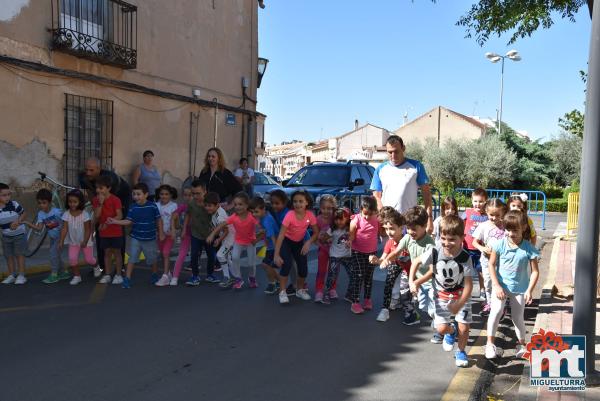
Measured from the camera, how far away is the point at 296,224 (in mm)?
6391

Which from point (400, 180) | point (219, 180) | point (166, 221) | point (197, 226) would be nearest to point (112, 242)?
point (166, 221)

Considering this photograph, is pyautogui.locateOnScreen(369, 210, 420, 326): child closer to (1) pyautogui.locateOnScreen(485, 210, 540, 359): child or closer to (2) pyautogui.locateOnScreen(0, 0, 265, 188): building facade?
(1) pyautogui.locateOnScreen(485, 210, 540, 359): child

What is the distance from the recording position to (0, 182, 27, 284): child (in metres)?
6.88

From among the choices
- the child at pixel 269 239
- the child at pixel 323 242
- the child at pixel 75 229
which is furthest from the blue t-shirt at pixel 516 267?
the child at pixel 75 229

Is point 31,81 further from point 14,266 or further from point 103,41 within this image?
point 14,266

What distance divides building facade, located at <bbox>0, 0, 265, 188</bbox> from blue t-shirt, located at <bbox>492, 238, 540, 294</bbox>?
316 inches

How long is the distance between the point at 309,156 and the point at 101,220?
87.5 m

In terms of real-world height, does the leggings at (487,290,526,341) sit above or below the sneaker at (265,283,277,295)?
above

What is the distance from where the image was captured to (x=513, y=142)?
37.3m

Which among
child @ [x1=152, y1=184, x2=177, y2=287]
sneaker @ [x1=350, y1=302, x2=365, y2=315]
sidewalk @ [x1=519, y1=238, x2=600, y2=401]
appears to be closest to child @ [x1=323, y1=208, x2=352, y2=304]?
sneaker @ [x1=350, y1=302, x2=365, y2=315]

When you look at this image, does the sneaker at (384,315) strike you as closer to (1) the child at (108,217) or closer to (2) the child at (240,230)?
(2) the child at (240,230)

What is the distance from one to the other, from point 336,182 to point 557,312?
23.2 ft

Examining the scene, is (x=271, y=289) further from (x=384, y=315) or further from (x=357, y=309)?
(x=384, y=315)

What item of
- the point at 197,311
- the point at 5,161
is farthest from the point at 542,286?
the point at 5,161
